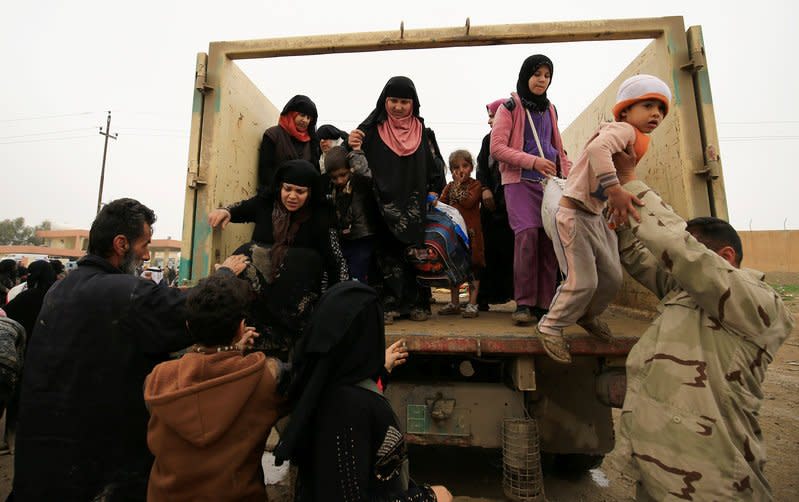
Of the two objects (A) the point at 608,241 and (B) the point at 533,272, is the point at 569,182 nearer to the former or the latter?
(A) the point at 608,241

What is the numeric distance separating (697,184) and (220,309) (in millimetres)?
2239

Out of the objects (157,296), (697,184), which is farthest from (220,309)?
(697,184)

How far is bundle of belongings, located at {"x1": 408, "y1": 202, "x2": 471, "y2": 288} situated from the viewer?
8.13ft

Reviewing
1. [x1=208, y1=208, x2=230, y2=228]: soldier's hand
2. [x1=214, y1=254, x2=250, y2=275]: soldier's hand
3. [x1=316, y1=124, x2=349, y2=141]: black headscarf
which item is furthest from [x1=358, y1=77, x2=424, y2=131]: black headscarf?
[x1=214, y1=254, x2=250, y2=275]: soldier's hand

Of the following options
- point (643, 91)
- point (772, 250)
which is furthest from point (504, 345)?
point (772, 250)

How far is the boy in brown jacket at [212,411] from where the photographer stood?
1.12 m

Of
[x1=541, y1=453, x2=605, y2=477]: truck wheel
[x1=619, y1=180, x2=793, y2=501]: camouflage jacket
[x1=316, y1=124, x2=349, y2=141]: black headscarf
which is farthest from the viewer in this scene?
[x1=316, y1=124, x2=349, y2=141]: black headscarf

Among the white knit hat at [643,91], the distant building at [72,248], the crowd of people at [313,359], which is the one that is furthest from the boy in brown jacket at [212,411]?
the distant building at [72,248]

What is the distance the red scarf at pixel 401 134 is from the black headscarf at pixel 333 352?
1.61 metres

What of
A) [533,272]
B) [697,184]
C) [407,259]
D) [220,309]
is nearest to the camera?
[220,309]

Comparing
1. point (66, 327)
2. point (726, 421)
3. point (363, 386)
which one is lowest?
point (726, 421)

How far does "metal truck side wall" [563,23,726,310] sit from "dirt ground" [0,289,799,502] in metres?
1.24

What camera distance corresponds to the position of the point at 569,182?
1807 millimetres

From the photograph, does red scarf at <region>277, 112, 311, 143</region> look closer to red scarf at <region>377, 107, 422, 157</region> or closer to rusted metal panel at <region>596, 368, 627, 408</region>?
red scarf at <region>377, 107, 422, 157</region>
